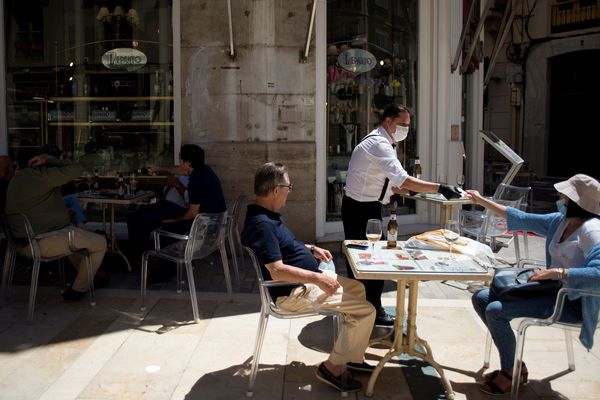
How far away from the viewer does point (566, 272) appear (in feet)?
9.98

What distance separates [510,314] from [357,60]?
4883mm

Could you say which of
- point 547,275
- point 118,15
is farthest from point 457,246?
point 118,15

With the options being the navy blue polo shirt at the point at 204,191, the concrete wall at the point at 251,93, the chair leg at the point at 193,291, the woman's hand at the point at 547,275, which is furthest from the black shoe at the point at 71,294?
the woman's hand at the point at 547,275

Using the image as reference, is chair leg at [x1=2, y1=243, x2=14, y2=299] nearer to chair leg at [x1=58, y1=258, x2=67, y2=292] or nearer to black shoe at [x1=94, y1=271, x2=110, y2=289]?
chair leg at [x1=58, y1=258, x2=67, y2=292]

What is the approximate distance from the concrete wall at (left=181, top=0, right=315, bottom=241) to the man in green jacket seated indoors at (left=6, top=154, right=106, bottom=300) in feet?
6.74

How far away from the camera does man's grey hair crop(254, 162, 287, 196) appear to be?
337cm

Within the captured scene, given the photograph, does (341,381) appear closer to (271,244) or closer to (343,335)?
(343,335)

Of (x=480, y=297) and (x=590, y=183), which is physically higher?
(x=590, y=183)

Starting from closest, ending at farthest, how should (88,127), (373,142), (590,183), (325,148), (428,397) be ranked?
(590,183) < (428,397) < (373,142) < (325,148) < (88,127)

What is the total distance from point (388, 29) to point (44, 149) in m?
4.50

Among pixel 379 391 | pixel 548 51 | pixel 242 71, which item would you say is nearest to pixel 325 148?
pixel 242 71

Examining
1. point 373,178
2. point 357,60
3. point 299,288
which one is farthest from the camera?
point 357,60

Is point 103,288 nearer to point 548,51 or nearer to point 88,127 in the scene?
point 88,127

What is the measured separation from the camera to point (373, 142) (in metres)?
4.25
